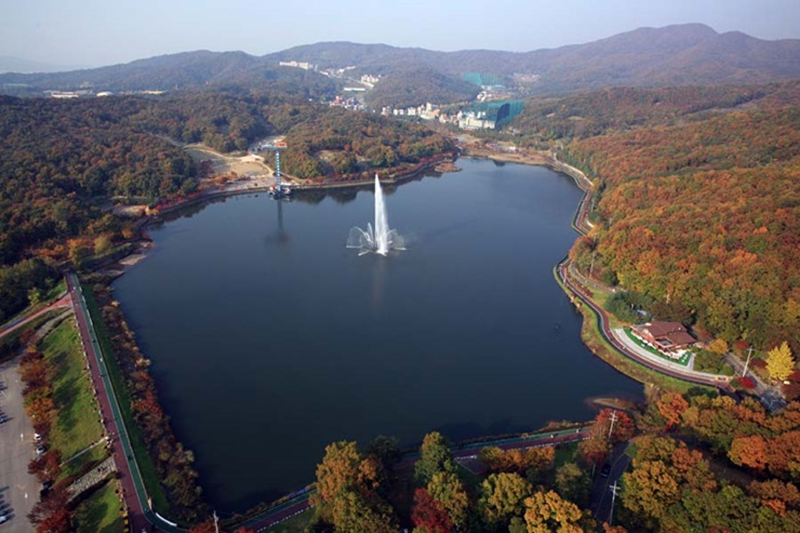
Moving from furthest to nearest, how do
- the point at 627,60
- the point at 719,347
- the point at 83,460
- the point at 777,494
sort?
the point at 627,60 < the point at 719,347 < the point at 83,460 < the point at 777,494

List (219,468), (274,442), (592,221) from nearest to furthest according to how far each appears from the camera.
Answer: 1. (219,468)
2. (274,442)
3. (592,221)

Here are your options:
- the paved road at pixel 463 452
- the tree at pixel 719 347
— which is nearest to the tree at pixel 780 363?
the tree at pixel 719 347

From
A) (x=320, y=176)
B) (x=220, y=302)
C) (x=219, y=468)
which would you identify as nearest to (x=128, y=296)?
(x=220, y=302)

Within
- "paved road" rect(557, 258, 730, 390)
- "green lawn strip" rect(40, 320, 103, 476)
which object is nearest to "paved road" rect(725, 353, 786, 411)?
"paved road" rect(557, 258, 730, 390)

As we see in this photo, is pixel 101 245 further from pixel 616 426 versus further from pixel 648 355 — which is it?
pixel 648 355

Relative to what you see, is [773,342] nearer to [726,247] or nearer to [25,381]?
[726,247]

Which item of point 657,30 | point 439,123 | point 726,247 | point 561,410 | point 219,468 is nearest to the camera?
point 219,468

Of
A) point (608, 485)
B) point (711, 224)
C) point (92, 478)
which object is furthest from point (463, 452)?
point (711, 224)

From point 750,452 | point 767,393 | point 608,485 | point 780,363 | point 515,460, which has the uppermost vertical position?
point 780,363
